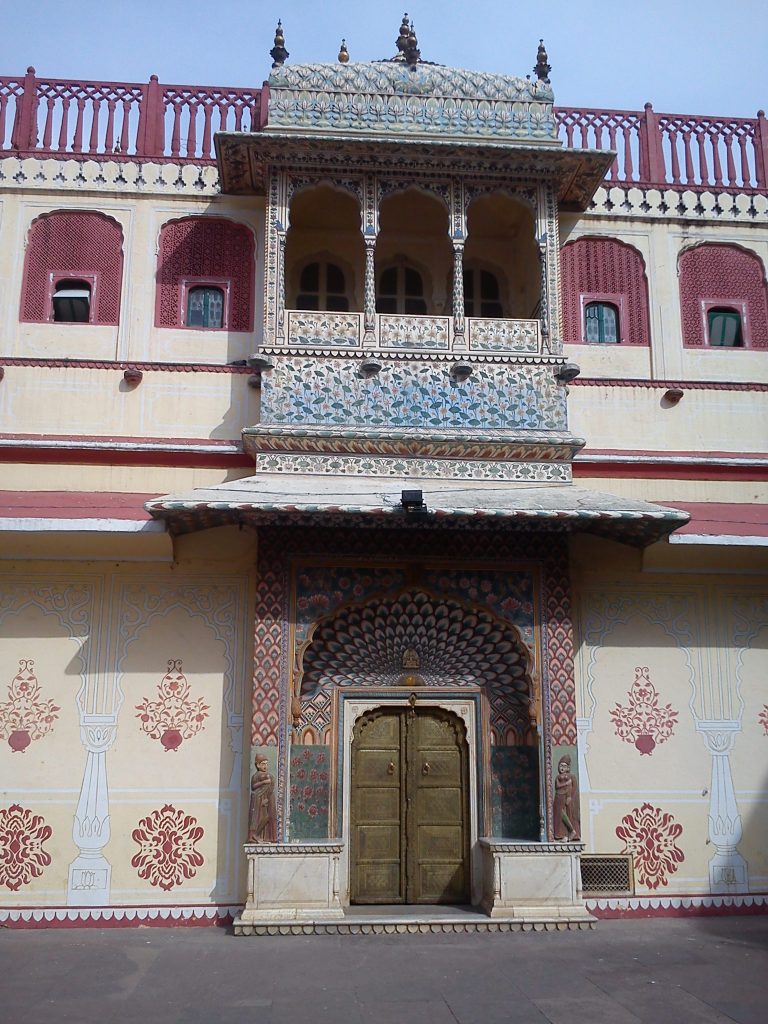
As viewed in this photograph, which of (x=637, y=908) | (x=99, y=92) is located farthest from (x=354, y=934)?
(x=99, y=92)

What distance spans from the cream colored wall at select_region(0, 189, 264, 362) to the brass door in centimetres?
397

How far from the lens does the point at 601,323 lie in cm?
1077

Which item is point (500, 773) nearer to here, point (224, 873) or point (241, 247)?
point (224, 873)

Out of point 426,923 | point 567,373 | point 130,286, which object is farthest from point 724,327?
point 426,923

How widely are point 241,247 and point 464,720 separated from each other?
518 centimetres

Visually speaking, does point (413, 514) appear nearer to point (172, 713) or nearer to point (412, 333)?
point (412, 333)

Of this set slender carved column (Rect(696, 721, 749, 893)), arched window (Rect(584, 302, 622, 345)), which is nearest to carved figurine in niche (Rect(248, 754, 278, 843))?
slender carved column (Rect(696, 721, 749, 893))

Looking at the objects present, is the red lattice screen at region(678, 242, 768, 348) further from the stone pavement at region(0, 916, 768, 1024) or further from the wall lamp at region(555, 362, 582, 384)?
the stone pavement at region(0, 916, 768, 1024)

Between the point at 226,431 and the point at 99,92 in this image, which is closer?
the point at 226,431

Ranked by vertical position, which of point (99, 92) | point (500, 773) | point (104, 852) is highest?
point (99, 92)

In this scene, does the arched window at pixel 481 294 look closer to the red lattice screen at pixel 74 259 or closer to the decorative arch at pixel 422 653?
the decorative arch at pixel 422 653

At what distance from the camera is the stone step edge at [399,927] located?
8.16m

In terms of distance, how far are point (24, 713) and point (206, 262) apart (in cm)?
468

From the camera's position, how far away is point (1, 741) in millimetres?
8984
